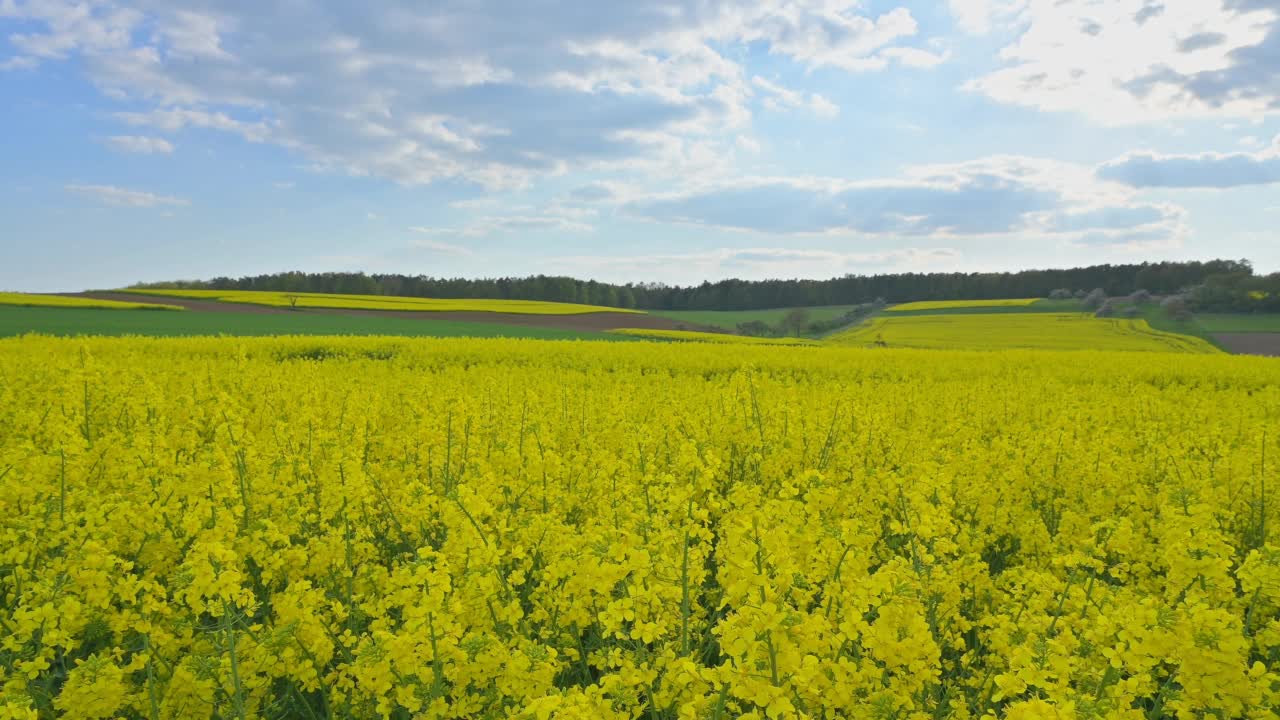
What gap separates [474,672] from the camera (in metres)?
2.62

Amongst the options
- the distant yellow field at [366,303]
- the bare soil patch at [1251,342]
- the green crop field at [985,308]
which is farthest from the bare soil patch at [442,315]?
the bare soil patch at [1251,342]

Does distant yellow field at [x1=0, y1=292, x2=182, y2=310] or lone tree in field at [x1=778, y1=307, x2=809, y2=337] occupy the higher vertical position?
distant yellow field at [x1=0, y1=292, x2=182, y2=310]

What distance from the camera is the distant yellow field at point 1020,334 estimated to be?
138 feet

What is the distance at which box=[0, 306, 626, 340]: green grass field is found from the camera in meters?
35.1

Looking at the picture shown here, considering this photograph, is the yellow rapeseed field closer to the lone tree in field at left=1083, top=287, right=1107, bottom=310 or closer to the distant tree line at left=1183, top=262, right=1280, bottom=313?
the distant tree line at left=1183, top=262, right=1280, bottom=313

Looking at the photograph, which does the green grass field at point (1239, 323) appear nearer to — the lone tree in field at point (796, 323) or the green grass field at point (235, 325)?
the lone tree in field at point (796, 323)

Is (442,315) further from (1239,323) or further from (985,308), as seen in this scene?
(1239,323)

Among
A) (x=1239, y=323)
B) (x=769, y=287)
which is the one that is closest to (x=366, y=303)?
(x=769, y=287)

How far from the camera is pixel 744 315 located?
262ft

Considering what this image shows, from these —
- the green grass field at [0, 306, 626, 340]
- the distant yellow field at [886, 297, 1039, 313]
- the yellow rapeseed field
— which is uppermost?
the distant yellow field at [886, 297, 1039, 313]

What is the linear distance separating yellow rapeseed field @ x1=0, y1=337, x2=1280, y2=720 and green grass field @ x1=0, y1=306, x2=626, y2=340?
30.9m

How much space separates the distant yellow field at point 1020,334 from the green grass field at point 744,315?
39.4 ft

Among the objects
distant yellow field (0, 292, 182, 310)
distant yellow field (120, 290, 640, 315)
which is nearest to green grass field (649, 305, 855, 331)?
distant yellow field (120, 290, 640, 315)

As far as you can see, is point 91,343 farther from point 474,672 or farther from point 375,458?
point 474,672
